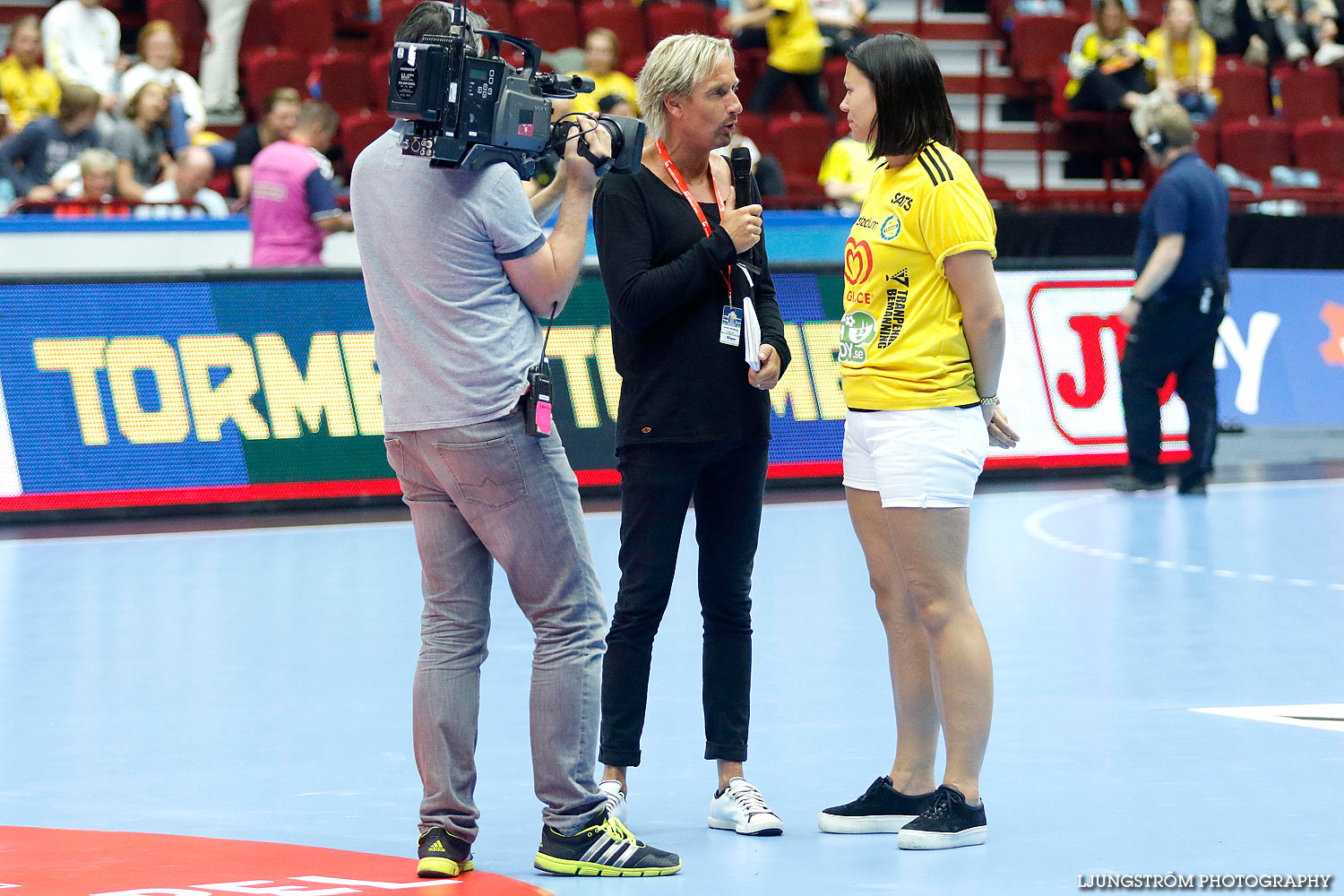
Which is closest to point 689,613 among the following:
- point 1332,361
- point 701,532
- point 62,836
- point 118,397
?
point 701,532

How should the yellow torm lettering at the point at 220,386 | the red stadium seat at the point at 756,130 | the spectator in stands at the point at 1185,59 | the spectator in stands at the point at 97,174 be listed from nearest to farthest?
the yellow torm lettering at the point at 220,386, the spectator in stands at the point at 97,174, the red stadium seat at the point at 756,130, the spectator in stands at the point at 1185,59

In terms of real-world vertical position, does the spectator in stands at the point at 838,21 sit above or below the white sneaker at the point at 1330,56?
above

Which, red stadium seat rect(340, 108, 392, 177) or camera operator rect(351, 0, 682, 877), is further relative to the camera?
red stadium seat rect(340, 108, 392, 177)

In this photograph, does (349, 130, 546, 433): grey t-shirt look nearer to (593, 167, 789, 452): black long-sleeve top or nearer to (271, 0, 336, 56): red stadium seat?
(593, 167, 789, 452): black long-sleeve top

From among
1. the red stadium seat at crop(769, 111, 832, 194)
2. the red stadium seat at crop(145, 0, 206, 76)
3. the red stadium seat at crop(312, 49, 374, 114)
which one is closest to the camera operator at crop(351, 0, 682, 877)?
the red stadium seat at crop(312, 49, 374, 114)

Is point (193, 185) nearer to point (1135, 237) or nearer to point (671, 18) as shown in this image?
point (671, 18)

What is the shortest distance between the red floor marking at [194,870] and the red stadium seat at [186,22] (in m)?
12.1

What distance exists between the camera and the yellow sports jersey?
4.30 meters

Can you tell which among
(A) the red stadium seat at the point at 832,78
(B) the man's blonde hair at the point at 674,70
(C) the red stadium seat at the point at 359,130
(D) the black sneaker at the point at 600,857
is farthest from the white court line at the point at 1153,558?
(C) the red stadium seat at the point at 359,130

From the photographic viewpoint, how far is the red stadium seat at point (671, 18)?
16.2 m

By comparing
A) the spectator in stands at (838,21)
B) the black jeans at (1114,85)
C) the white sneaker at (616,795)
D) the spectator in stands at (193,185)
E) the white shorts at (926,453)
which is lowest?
the white sneaker at (616,795)

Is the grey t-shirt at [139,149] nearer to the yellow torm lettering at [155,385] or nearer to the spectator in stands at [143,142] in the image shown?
the spectator in stands at [143,142]

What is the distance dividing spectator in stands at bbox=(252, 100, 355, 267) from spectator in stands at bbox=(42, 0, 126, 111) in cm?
313

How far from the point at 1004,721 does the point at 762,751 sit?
2.83 ft
